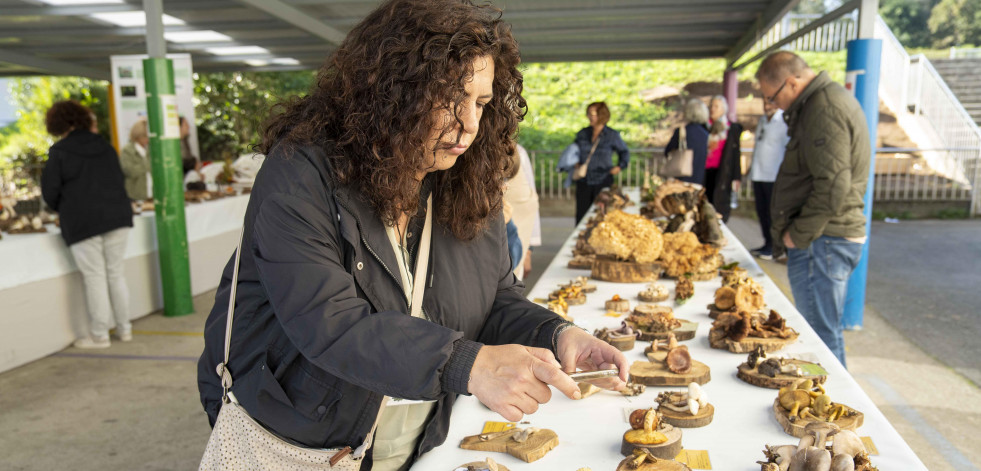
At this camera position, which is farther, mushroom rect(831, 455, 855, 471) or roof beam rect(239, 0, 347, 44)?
roof beam rect(239, 0, 347, 44)

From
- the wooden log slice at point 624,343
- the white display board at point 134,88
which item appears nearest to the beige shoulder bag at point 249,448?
the wooden log slice at point 624,343

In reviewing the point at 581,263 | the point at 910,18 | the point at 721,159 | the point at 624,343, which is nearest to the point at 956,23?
the point at 910,18

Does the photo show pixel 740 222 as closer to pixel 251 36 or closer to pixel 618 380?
pixel 251 36

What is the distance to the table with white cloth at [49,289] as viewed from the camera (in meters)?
4.49

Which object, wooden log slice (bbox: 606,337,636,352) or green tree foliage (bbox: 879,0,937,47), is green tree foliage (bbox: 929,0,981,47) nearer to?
green tree foliage (bbox: 879,0,937,47)

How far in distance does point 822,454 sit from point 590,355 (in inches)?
17.9

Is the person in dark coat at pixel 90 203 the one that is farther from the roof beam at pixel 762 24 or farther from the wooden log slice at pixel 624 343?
the roof beam at pixel 762 24

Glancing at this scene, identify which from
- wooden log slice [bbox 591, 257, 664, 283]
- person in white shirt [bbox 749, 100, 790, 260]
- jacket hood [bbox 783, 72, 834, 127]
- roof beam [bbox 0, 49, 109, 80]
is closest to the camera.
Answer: wooden log slice [bbox 591, 257, 664, 283]

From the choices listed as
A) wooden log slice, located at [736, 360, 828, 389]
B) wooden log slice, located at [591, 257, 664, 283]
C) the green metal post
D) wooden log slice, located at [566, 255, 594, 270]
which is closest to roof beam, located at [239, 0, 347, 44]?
the green metal post

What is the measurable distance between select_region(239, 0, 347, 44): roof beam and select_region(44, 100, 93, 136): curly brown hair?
2.22 meters

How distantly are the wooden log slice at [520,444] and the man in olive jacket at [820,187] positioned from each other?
2285 mm

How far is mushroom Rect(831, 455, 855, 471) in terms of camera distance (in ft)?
4.33

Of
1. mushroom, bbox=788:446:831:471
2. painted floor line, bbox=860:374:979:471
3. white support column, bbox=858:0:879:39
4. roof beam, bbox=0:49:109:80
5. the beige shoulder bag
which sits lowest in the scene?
painted floor line, bbox=860:374:979:471

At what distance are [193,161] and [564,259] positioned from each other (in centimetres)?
535
